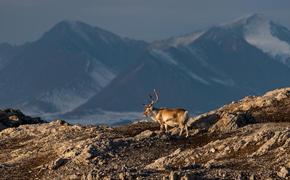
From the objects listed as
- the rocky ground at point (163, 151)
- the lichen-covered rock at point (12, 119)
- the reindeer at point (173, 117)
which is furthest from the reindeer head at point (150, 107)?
the lichen-covered rock at point (12, 119)

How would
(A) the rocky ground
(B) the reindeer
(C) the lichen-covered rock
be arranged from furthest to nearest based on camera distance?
(C) the lichen-covered rock → (B) the reindeer → (A) the rocky ground

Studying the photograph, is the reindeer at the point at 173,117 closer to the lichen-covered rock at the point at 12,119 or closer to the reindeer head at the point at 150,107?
the reindeer head at the point at 150,107

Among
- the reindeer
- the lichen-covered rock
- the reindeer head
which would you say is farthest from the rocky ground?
the lichen-covered rock

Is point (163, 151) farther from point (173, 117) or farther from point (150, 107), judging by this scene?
point (150, 107)

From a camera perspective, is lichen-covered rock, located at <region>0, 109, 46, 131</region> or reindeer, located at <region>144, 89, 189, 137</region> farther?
lichen-covered rock, located at <region>0, 109, 46, 131</region>

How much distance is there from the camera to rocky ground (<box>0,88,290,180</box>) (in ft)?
176

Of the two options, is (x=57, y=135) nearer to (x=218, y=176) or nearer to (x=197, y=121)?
(x=197, y=121)

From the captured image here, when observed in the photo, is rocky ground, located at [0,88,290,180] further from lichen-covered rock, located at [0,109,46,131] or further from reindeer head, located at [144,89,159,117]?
lichen-covered rock, located at [0,109,46,131]

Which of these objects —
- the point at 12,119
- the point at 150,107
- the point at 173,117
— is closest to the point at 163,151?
the point at 173,117

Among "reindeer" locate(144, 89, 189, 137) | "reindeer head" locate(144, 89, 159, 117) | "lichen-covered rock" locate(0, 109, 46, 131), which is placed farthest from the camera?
"lichen-covered rock" locate(0, 109, 46, 131)

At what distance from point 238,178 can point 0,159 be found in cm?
2757

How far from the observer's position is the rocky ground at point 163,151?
53534 mm

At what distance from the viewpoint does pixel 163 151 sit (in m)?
65.2

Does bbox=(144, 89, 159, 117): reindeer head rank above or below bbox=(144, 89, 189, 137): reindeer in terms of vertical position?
above
